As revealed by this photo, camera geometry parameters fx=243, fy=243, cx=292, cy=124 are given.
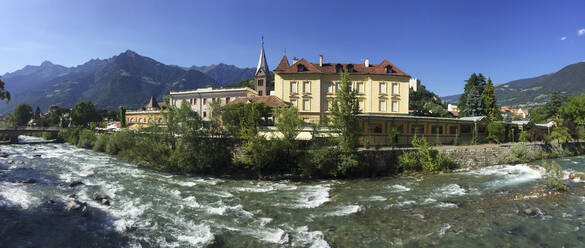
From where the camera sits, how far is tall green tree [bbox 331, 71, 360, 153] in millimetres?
17875

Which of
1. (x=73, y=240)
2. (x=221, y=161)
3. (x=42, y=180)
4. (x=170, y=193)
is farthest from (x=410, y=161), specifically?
(x=42, y=180)

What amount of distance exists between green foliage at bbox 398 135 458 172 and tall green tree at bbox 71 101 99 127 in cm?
8089

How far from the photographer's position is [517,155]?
22.9 meters

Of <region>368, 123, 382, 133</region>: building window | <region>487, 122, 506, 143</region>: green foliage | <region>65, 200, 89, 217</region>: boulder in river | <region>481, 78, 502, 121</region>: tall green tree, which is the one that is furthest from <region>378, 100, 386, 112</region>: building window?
<region>65, 200, 89, 217</region>: boulder in river

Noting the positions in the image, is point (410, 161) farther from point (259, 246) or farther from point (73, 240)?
point (73, 240)

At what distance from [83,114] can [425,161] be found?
82.8 meters

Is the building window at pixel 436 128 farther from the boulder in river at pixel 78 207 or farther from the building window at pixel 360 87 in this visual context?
the boulder in river at pixel 78 207

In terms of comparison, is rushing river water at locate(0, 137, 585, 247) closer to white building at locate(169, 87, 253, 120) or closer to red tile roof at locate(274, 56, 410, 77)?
red tile roof at locate(274, 56, 410, 77)

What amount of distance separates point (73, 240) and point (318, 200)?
1033 cm

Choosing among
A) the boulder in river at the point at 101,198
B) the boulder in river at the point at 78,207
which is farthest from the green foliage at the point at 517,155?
the boulder in river at the point at 78,207

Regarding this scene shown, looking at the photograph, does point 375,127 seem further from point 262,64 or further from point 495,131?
point 262,64

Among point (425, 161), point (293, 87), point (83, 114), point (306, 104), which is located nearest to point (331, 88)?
point (306, 104)

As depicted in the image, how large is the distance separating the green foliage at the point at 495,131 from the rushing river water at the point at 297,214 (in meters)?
11.0

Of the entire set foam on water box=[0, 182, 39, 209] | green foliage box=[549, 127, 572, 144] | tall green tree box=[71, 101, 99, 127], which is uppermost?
tall green tree box=[71, 101, 99, 127]
